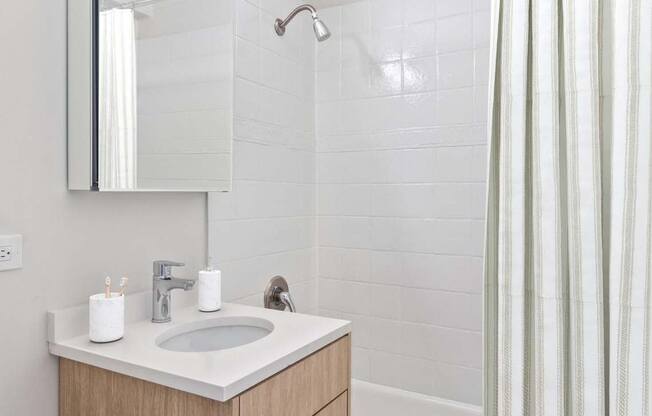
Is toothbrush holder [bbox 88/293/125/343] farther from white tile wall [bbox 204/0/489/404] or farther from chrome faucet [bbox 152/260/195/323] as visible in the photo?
white tile wall [bbox 204/0/489/404]

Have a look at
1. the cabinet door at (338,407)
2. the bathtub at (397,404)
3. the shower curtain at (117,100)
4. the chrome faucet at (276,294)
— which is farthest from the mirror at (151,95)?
the bathtub at (397,404)

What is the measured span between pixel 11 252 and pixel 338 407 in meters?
0.92

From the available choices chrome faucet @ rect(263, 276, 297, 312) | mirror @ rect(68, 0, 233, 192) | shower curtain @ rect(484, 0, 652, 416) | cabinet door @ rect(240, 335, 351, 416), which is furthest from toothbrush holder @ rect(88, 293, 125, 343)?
shower curtain @ rect(484, 0, 652, 416)

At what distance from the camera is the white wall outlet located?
1.11 m

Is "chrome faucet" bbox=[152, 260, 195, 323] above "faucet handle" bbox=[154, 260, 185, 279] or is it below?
below

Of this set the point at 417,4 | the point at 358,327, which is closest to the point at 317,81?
the point at 417,4

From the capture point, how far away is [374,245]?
2.21m

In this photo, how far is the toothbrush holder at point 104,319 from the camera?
1180mm

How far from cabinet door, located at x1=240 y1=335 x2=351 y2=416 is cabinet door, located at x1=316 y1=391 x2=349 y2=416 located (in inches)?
0.5

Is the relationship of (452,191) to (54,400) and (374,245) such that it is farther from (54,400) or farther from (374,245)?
A: (54,400)

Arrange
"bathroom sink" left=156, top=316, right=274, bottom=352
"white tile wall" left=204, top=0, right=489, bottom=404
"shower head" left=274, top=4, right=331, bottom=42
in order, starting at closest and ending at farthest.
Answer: "bathroom sink" left=156, top=316, right=274, bottom=352 → "shower head" left=274, top=4, right=331, bottom=42 → "white tile wall" left=204, top=0, right=489, bottom=404

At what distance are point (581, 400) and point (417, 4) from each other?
5.35 ft

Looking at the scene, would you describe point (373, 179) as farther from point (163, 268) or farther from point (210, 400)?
point (210, 400)

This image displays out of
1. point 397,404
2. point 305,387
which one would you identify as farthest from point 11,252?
point 397,404
